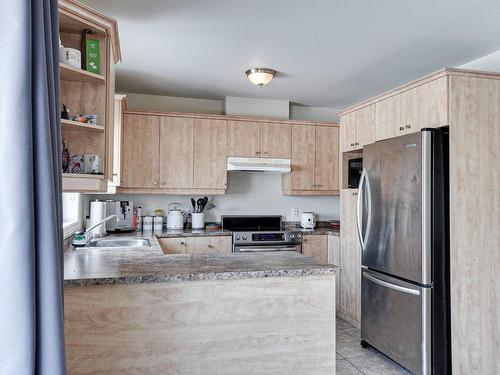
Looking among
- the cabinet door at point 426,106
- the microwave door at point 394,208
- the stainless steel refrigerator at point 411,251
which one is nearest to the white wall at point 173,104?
the microwave door at point 394,208

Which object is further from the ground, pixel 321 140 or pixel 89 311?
pixel 321 140

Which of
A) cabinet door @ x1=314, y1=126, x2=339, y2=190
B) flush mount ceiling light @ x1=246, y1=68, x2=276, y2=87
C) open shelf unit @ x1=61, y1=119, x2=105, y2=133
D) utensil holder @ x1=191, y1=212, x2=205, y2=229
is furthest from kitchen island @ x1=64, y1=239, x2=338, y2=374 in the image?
cabinet door @ x1=314, y1=126, x2=339, y2=190

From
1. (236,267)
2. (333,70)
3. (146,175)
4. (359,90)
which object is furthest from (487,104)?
(146,175)

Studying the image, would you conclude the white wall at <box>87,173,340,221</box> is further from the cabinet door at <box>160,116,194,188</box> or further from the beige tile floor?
the beige tile floor

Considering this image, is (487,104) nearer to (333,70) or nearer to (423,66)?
(423,66)

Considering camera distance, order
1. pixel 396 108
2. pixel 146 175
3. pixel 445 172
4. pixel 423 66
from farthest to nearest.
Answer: pixel 146 175 → pixel 423 66 → pixel 396 108 → pixel 445 172

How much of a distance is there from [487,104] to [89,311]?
9.14 ft

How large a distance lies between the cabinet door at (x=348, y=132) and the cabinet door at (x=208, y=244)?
157cm

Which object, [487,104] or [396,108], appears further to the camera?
[396,108]

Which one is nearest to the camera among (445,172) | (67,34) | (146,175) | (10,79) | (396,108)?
(10,79)

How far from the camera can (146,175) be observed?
4.25m

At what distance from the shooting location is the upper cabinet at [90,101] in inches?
79.3

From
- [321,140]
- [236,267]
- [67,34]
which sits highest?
[67,34]

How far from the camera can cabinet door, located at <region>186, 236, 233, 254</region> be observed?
13.3ft
